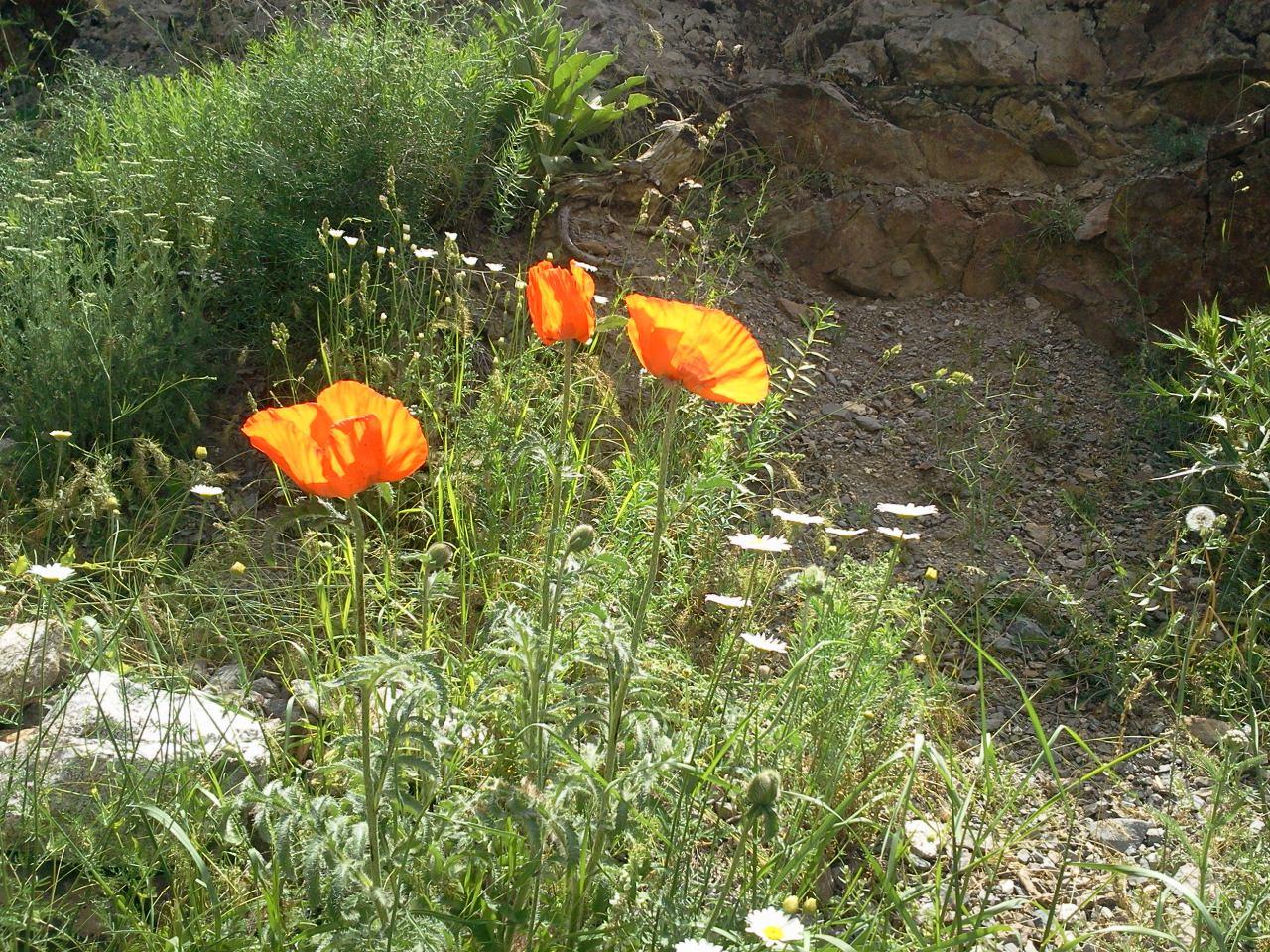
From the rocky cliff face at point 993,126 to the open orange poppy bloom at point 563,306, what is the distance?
3304mm

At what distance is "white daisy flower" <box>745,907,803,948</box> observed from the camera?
1376 mm

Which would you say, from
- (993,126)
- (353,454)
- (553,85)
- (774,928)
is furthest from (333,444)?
(993,126)

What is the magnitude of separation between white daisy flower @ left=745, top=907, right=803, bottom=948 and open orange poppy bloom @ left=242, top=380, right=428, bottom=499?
763mm

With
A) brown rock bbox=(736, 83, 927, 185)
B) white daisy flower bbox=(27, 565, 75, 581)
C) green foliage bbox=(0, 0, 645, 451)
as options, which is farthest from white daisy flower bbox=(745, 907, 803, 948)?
brown rock bbox=(736, 83, 927, 185)

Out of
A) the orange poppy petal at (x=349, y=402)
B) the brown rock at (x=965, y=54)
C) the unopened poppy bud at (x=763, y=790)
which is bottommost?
the unopened poppy bud at (x=763, y=790)

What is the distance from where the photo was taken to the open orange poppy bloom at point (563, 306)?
165 cm

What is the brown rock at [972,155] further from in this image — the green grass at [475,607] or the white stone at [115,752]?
the white stone at [115,752]

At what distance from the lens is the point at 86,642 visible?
7.78 ft

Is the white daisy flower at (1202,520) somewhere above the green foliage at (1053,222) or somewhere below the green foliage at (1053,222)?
below

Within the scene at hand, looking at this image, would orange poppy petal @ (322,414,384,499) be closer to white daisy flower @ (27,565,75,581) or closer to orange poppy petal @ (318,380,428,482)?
orange poppy petal @ (318,380,428,482)

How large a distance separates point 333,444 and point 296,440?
0.16 ft

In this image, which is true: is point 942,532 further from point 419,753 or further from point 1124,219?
point 419,753

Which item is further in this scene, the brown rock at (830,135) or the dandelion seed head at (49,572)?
the brown rock at (830,135)

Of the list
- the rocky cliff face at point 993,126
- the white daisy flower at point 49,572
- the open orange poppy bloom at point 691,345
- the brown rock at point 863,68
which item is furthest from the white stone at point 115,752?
the brown rock at point 863,68
